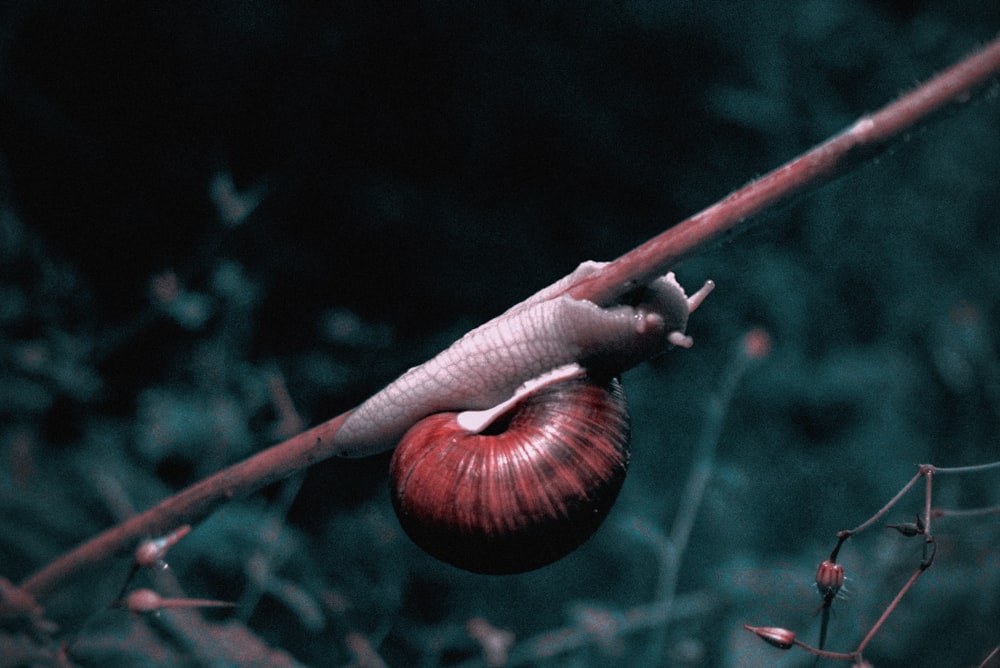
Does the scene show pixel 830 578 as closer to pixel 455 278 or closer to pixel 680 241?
pixel 680 241

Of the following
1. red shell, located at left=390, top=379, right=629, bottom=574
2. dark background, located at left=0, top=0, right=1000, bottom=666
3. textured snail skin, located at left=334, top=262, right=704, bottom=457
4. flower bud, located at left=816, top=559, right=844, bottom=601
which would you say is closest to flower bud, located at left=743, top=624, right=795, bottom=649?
flower bud, located at left=816, top=559, right=844, bottom=601

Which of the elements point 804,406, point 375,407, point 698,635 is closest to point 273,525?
point 375,407

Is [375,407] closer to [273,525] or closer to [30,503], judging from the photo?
[273,525]

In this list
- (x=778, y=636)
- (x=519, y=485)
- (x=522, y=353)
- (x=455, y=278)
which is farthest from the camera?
(x=455, y=278)

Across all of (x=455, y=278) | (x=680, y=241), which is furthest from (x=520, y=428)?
(x=455, y=278)

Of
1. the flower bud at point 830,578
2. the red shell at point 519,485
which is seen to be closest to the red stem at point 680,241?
the red shell at point 519,485

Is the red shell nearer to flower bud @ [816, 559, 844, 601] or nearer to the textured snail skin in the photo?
the textured snail skin

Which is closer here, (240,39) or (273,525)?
(240,39)
